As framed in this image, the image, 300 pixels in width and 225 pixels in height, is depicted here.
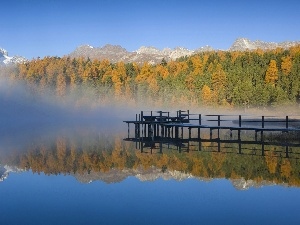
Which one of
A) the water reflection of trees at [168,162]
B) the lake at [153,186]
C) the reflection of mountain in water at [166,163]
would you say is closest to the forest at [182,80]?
the reflection of mountain in water at [166,163]

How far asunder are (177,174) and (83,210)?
8048 millimetres

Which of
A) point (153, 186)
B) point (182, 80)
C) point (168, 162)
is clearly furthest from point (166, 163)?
point (182, 80)

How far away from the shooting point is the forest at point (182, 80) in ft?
384

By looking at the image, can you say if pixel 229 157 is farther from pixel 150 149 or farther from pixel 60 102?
pixel 60 102

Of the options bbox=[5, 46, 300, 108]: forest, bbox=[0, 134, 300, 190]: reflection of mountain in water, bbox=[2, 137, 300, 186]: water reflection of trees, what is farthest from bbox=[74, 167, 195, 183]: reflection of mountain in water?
bbox=[5, 46, 300, 108]: forest

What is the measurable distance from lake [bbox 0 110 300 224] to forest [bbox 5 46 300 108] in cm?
8426

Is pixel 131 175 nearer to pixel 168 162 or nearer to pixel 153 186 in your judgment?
pixel 153 186

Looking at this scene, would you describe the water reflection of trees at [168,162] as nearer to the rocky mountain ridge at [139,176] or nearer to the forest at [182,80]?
the rocky mountain ridge at [139,176]

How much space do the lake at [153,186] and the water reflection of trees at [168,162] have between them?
5 centimetres

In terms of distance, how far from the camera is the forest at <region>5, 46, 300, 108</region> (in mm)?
117062

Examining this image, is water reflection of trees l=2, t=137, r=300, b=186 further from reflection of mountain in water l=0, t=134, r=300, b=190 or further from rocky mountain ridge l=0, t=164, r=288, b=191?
rocky mountain ridge l=0, t=164, r=288, b=191

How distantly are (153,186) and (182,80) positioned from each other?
11849 centimetres

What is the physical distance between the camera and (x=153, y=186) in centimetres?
2066

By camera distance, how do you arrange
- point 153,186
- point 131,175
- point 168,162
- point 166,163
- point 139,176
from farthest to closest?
point 168,162 → point 166,163 → point 131,175 → point 139,176 → point 153,186
